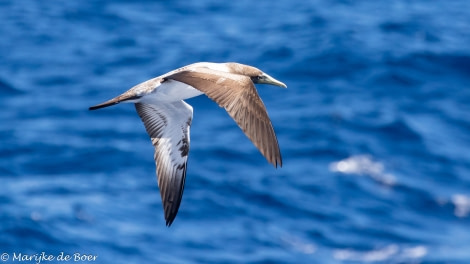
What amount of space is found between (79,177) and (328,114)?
6458mm

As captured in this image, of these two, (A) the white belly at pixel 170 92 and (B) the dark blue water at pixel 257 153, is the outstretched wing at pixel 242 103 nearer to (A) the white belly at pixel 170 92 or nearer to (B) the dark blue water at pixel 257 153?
(A) the white belly at pixel 170 92

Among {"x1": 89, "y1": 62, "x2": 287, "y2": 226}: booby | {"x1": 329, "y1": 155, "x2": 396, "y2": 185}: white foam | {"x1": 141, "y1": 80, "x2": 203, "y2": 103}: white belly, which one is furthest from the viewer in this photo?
{"x1": 329, "y1": 155, "x2": 396, "y2": 185}: white foam

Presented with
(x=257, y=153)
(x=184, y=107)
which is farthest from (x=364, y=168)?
(x=184, y=107)

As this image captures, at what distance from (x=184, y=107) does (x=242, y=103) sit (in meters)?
2.48

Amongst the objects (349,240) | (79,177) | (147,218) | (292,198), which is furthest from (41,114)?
(349,240)

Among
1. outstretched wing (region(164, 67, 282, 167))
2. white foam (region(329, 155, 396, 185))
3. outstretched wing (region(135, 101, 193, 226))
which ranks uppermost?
white foam (region(329, 155, 396, 185))

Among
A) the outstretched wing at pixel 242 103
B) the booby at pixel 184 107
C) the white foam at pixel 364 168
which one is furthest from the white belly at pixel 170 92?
the white foam at pixel 364 168

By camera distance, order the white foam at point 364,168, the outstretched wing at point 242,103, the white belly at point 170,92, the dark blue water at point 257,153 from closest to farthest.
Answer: the outstretched wing at point 242,103, the white belly at point 170,92, the dark blue water at point 257,153, the white foam at point 364,168

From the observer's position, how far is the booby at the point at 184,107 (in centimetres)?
1070

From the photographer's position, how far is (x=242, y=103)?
427 inches

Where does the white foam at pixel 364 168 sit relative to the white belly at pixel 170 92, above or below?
above

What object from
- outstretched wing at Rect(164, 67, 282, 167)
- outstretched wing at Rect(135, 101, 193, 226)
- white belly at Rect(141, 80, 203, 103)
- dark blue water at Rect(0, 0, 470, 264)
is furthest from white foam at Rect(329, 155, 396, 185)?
outstretched wing at Rect(164, 67, 282, 167)

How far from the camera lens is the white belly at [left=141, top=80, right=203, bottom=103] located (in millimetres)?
12352

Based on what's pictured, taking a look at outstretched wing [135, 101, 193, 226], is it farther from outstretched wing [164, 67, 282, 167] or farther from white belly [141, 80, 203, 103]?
outstretched wing [164, 67, 282, 167]
